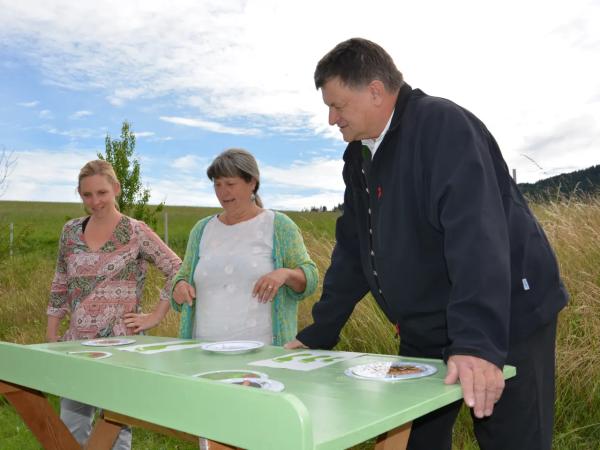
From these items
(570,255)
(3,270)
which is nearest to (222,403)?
(570,255)

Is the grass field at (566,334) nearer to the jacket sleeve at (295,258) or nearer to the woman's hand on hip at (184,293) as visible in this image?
the jacket sleeve at (295,258)

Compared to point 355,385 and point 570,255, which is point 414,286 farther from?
point 570,255

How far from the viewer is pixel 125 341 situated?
2969 millimetres

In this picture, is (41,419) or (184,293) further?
(184,293)

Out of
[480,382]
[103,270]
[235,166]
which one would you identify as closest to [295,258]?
[235,166]

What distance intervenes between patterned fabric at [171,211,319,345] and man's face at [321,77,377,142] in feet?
4.53

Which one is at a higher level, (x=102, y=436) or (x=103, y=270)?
(x=103, y=270)

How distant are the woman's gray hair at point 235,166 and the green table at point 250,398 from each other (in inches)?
55.1

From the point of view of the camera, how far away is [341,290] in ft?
8.16

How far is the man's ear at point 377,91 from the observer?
6.77ft

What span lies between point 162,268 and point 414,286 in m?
2.04

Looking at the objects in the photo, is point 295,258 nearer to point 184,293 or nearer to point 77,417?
point 184,293

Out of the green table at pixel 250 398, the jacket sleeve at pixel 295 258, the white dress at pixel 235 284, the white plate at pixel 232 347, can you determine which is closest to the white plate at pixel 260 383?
the green table at pixel 250 398

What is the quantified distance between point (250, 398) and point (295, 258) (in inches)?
86.3
